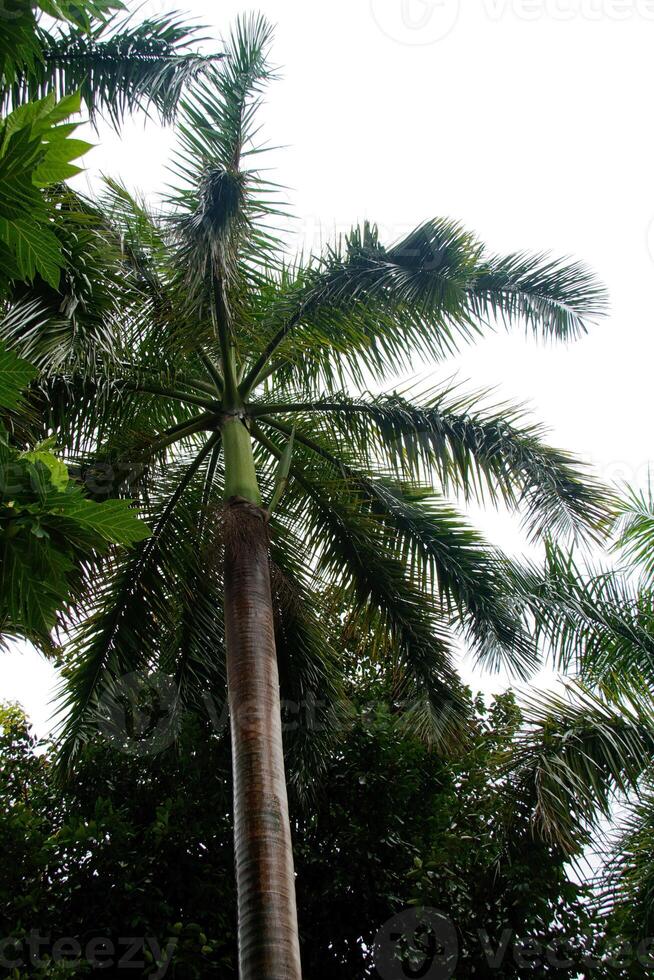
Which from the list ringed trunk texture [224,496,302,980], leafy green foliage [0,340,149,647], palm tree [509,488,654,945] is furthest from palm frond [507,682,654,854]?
leafy green foliage [0,340,149,647]

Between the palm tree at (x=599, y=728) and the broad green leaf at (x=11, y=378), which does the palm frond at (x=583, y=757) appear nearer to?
the palm tree at (x=599, y=728)

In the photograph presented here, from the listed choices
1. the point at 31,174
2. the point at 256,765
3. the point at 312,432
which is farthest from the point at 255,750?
the point at 31,174

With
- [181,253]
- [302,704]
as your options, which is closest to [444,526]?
[302,704]

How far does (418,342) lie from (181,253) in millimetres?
2503

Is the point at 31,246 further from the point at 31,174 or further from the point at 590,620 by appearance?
the point at 590,620

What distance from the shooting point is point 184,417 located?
893cm

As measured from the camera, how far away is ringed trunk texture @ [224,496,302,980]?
5293 mm

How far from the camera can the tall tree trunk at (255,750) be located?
→ 17.4 ft

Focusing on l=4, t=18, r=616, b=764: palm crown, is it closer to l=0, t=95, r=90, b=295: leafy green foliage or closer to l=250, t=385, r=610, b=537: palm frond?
l=250, t=385, r=610, b=537: palm frond

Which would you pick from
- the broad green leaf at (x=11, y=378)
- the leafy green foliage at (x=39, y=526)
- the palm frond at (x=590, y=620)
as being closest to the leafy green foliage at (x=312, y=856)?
the palm frond at (x=590, y=620)

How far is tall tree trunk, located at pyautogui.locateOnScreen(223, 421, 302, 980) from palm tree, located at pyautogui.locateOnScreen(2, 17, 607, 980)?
0.13 feet

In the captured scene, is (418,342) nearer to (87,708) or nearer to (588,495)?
(588,495)

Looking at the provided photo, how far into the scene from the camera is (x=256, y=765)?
19.8 ft

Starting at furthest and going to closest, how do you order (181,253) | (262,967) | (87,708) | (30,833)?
1. (30,833)
2. (87,708)
3. (181,253)
4. (262,967)
